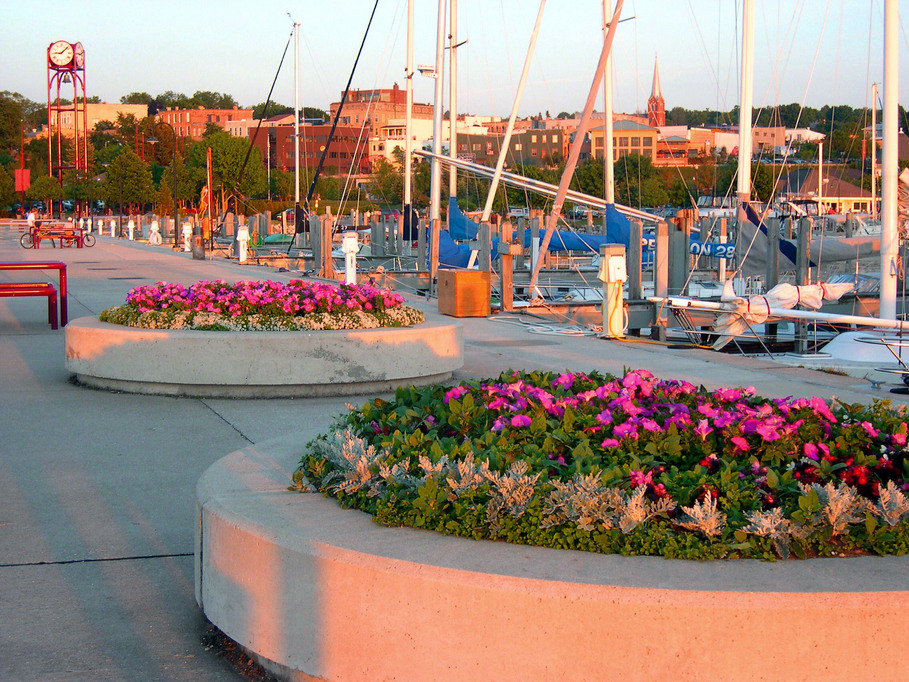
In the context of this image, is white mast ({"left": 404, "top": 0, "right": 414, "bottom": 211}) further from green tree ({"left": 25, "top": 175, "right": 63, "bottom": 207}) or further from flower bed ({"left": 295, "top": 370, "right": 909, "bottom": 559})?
green tree ({"left": 25, "top": 175, "right": 63, "bottom": 207})

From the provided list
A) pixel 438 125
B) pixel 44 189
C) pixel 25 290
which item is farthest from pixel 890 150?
pixel 44 189

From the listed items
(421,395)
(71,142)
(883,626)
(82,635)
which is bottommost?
(82,635)

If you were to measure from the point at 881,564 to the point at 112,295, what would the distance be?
17349mm

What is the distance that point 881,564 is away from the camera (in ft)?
11.7

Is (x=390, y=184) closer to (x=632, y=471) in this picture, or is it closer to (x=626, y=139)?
(x=626, y=139)

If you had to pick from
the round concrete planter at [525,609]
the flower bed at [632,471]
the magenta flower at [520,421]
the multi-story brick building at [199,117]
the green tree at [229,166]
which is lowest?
the round concrete planter at [525,609]

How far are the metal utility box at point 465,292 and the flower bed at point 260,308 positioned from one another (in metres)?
6.28

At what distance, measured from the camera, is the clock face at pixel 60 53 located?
6006 centimetres

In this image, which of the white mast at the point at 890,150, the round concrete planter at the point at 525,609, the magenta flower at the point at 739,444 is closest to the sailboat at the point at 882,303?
the white mast at the point at 890,150

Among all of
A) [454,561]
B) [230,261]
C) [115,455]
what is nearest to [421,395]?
[454,561]

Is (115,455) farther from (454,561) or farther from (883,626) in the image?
(883,626)

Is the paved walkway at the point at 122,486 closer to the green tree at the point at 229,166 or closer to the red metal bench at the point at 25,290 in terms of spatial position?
the red metal bench at the point at 25,290

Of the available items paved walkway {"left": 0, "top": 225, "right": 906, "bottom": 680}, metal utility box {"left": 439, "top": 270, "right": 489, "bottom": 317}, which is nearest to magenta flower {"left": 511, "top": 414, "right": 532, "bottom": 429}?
paved walkway {"left": 0, "top": 225, "right": 906, "bottom": 680}

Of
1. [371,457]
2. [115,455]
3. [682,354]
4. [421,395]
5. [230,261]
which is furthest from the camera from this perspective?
[230,261]
